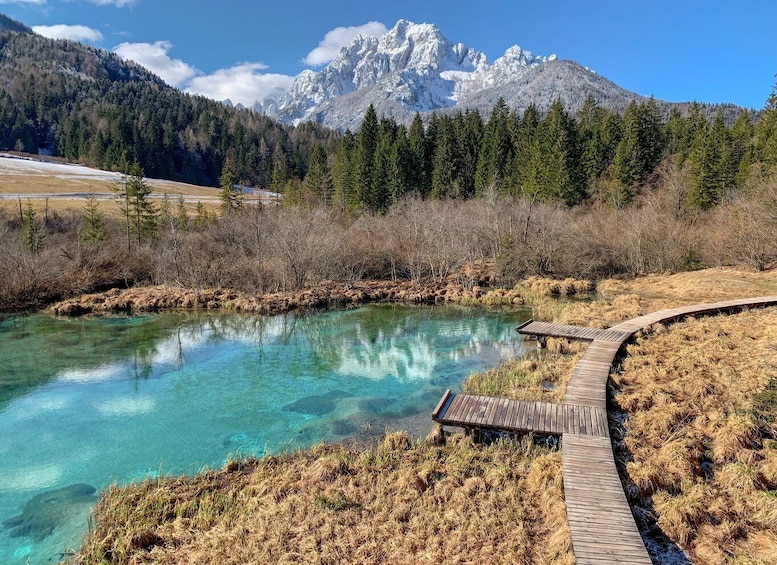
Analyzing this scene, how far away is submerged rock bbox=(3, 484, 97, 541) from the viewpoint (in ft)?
A: 26.5

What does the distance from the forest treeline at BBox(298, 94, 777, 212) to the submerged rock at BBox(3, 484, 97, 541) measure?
123 ft

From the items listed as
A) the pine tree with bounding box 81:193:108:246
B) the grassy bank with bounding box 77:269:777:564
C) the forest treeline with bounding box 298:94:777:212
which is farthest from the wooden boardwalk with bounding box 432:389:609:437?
the forest treeline with bounding box 298:94:777:212

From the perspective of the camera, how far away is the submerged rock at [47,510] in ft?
26.5

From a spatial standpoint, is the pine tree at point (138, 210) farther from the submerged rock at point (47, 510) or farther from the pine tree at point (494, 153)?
the pine tree at point (494, 153)

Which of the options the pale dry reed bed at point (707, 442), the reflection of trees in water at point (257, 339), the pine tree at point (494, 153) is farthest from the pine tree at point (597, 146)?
the pale dry reed bed at point (707, 442)

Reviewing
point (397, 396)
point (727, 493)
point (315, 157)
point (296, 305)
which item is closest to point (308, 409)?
point (397, 396)

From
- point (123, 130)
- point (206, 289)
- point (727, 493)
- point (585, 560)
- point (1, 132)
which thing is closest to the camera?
point (585, 560)

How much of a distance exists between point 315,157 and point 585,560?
59.3 meters

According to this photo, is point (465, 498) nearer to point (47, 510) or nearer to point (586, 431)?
point (586, 431)

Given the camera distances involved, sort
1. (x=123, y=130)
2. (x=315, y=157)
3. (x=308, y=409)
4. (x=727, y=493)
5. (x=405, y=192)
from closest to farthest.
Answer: (x=727, y=493), (x=308, y=409), (x=405, y=192), (x=315, y=157), (x=123, y=130)

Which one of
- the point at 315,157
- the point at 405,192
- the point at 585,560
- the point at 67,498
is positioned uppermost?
the point at 315,157

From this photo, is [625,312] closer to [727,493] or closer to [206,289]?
[727,493]

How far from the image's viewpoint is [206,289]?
28.9m

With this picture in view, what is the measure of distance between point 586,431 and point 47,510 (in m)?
10.5
